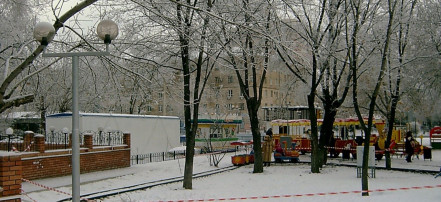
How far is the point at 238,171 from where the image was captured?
20.2 metres

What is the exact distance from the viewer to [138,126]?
2884cm

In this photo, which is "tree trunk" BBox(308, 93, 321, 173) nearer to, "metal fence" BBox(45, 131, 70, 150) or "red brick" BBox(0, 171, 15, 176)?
"metal fence" BBox(45, 131, 70, 150)

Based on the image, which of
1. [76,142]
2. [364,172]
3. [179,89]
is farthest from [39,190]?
[364,172]

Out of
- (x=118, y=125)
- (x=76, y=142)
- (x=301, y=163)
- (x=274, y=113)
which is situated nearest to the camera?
(x=76, y=142)

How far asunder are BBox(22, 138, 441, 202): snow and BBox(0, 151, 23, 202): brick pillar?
4169 millimetres

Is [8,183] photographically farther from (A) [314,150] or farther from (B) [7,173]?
(A) [314,150]

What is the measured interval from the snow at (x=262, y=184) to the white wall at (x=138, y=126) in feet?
15.8

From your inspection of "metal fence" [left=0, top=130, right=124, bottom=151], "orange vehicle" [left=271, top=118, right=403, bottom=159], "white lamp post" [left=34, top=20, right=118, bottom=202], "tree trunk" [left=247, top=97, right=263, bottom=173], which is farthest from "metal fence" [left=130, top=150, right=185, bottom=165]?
"white lamp post" [left=34, top=20, right=118, bottom=202]

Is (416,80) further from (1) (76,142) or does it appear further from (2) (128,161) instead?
(1) (76,142)

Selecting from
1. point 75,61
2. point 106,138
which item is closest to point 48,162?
point 106,138

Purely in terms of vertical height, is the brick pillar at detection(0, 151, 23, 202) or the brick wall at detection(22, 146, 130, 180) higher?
the brick pillar at detection(0, 151, 23, 202)

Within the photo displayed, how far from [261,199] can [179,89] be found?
439 centimetres

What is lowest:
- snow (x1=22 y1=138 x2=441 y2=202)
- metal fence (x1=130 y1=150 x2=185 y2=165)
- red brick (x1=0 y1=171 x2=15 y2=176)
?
metal fence (x1=130 y1=150 x2=185 y2=165)

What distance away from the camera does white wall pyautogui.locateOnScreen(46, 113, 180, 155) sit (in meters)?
23.5
